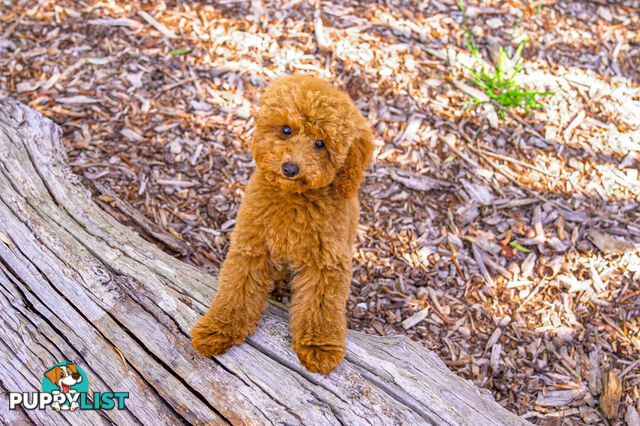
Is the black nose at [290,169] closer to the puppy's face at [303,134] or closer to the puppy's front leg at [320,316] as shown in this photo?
the puppy's face at [303,134]

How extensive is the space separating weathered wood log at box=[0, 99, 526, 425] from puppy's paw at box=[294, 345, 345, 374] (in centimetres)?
8

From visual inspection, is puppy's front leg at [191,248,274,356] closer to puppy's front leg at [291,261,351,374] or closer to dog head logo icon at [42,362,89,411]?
puppy's front leg at [291,261,351,374]

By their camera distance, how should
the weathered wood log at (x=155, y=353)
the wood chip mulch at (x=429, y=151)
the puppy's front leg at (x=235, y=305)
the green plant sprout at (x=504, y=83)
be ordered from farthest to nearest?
1. the green plant sprout at (x=504, y=83)
2. the wood chip mulch at (x=429, y=151)
3. the puppy's front leg at (x=235, y=305)
4. the weathered wood log at (x=155, y=353)

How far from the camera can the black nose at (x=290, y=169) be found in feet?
7.50

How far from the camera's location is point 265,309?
291cm

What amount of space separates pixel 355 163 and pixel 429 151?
2.07 m

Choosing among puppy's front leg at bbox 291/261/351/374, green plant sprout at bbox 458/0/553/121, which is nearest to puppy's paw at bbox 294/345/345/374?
puppy's front leg at bbox 291/261/351/374

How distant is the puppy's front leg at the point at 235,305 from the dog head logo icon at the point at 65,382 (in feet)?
1.88

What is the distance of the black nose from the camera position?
7.50ft

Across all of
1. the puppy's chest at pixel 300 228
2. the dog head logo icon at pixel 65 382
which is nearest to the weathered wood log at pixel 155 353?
the dog head logo icon at pixel 65 382

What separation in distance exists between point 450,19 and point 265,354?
4.13 m

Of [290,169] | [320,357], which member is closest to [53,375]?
[320,357]

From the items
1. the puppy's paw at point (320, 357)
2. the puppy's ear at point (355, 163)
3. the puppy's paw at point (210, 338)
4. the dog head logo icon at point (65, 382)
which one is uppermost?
the puppy's ear at point (355, 163)

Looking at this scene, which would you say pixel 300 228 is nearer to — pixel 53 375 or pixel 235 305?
pixel 235 305
